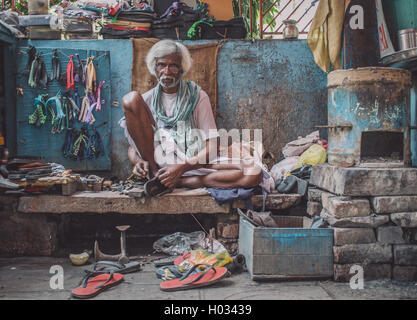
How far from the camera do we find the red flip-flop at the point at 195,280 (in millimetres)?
2758

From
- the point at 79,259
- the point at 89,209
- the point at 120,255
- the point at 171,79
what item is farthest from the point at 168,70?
the point at 79,259

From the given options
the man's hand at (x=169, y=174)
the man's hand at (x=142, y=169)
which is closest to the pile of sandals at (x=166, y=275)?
the man's hand at (x=169, y=174)

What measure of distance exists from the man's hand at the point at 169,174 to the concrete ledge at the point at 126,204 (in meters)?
0.14

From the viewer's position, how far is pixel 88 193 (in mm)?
3764

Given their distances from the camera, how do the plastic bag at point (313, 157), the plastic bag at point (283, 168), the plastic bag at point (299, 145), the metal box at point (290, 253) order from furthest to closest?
1. the plastic bag at point (299, 145)
2. the plastic bag at point (283, 168)
3. the plastic bag at point (313, 157)
4. the metal box at point (290, 253)

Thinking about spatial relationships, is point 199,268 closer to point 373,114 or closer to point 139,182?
point 139,182

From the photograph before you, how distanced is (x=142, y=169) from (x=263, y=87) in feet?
6.48

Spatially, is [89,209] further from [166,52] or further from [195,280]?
[166,52]

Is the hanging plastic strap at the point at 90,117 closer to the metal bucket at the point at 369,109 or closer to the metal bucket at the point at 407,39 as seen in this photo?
the metal bucket at the point at 369,109

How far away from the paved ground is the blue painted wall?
202 cm

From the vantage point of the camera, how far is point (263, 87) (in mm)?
4785

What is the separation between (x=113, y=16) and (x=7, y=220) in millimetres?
2703

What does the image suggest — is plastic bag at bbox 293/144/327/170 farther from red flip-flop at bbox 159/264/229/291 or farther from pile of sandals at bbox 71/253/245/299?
red flip-flop at bbox 159/264/229/291

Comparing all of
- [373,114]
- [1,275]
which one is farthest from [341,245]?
[1,275]
